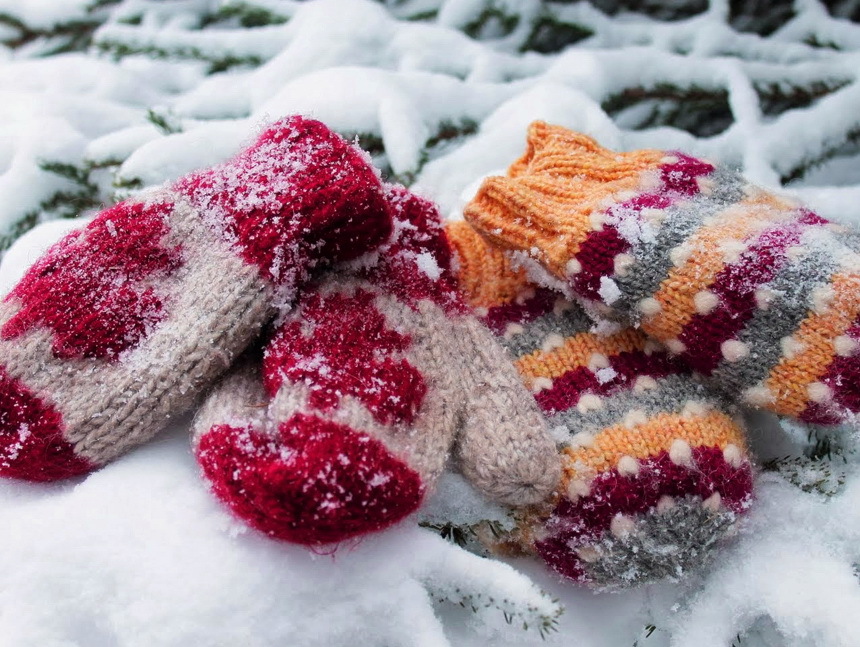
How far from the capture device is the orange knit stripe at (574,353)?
788 millimetres

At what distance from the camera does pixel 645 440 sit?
72 centimetres

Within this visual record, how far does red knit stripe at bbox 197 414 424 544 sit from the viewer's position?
608 mm

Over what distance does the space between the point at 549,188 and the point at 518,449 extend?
0.32 meters

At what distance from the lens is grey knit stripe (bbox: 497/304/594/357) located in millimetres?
814

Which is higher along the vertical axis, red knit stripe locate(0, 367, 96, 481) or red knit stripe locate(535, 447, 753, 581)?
red knit stripe locate(0, 367, 96, 481)

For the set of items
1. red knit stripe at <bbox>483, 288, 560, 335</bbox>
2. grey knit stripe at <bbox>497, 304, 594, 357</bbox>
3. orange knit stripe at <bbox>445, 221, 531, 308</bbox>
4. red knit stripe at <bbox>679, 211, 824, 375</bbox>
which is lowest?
grey knit stripe at <bbox>497, 304, 594, 357</bbox>

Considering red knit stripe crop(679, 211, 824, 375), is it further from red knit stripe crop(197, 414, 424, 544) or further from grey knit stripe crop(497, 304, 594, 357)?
red knit stripe crop(197, 414, 424, 544)

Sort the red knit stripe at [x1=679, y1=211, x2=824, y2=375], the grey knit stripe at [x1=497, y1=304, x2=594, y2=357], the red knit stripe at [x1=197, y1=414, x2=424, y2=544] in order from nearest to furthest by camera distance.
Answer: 1. the red knit stripe at [x1=197, y1=414, x2=424, y2=544]
2. the red knit stripe at [x1=679, y1=211, x2=824, y2=375]
3. the grey knit stripe at [x1=497, y1=304, x2=594, y2=357]

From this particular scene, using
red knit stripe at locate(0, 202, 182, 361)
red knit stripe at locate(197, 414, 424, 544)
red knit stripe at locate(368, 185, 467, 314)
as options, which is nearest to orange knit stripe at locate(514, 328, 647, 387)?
red knit stripe at locate(368, 185, 467, 314)

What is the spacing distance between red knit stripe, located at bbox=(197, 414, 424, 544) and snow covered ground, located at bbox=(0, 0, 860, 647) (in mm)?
43

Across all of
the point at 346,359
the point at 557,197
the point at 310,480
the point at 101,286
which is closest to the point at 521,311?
the point at 557,197

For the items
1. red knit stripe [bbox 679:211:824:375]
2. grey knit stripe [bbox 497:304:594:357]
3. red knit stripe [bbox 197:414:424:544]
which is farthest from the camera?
grey knit stripe [bbox 497:304:594:357]

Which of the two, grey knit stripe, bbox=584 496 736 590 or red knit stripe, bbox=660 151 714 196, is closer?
grey knit stripe, bbox=584 496 736 590

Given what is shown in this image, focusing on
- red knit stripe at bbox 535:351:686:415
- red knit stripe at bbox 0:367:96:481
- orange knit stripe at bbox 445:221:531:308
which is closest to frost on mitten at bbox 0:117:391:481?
red knit stripe at bbox 0:367:96:481
